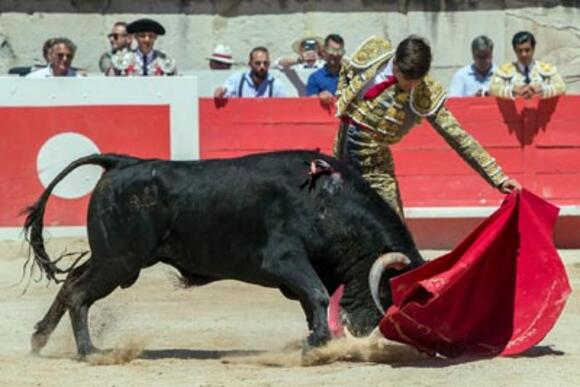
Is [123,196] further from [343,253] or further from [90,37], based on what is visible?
[90,37]

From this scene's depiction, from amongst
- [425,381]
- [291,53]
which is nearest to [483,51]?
[291,53]

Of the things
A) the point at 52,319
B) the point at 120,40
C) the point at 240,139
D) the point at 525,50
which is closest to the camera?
the point at 52,319

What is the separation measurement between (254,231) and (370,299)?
528 millimetres

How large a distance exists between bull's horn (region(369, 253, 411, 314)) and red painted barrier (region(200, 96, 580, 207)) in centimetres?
404

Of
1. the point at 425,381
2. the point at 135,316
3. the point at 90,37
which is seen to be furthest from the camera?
the point at 90,37

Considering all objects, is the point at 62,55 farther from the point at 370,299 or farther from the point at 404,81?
the point at 370,299

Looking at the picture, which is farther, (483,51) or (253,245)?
(483,51)

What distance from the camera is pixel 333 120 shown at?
32.4 feet

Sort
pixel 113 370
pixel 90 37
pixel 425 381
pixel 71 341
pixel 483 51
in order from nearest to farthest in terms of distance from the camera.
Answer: pixel 425 381 → pixel 113 370 → pixel 71 341 → pixel 483 51 → pixel 90 37

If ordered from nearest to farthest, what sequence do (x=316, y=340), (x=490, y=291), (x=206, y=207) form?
(x=316, y=340) → (x=490, y=291) → (x=206, y=207)

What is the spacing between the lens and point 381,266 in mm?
5781

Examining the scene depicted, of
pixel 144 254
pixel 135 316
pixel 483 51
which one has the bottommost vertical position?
pixel 135 316

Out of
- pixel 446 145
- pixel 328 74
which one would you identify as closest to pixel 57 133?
pixel 328 74

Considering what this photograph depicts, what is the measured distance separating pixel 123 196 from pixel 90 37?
6.29m
